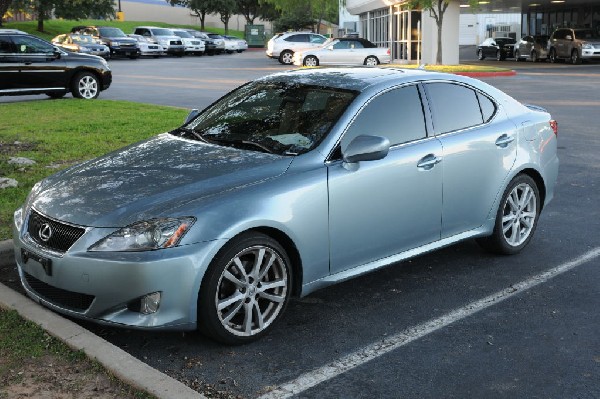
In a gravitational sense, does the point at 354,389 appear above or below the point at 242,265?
below

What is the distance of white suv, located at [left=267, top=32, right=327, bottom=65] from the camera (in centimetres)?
4162

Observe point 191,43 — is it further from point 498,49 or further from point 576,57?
point 576,57

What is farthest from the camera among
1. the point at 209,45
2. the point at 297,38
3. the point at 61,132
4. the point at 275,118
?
the point at 209,45

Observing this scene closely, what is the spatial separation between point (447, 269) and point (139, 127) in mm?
8236

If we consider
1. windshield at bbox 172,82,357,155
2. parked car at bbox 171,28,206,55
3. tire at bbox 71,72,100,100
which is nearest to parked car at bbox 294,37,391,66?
tire at bbox 71,72,100,100

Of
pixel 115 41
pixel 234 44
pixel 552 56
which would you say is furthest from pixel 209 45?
pixel 552 56

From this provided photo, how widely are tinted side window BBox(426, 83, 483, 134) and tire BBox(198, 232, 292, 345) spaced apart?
181 centimetres

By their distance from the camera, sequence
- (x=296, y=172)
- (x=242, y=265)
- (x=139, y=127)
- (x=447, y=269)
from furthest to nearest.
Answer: (x=139, y=127) → (x=447, y=269) → (x=296, y=172) → (x=242, y=265)

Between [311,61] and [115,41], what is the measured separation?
50.9 ft

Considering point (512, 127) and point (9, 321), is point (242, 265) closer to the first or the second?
point (9, 321)

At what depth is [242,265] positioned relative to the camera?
181 inches

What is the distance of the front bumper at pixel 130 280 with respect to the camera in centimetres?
430

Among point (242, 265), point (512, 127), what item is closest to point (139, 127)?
point (512, 127)

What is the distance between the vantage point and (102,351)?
4.25 metres
